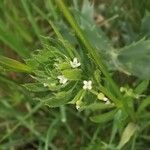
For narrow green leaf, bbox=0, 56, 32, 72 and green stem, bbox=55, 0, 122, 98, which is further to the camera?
narrow green leaf, bbox=0, 56, 32, 72

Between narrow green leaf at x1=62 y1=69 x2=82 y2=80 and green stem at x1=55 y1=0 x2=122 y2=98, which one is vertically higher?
green stem at x1=55 y1=0 x2=122 y2=98

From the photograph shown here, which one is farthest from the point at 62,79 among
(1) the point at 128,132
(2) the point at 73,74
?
(1) the point at 128,132

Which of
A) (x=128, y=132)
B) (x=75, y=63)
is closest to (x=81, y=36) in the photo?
(x=75, y=63)

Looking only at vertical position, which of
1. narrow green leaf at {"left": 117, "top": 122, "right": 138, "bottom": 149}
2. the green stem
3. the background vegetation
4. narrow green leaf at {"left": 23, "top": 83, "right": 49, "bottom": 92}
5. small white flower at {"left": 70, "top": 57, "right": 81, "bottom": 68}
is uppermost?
the background vegetation

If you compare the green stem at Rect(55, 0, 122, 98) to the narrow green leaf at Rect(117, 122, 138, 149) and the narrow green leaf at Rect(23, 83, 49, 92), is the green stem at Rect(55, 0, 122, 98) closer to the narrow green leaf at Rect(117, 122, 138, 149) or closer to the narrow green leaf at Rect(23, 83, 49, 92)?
the narrow green leaf at Rect(23, 83, 49, 92)

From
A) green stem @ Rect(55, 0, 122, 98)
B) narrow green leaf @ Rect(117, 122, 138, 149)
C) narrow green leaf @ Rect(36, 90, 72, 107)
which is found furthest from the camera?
narrow green leaf @ Rect(117, 122, 138, 149)

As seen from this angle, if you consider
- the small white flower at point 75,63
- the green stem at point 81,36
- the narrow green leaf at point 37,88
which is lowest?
the narrow green leaf at point 37,88

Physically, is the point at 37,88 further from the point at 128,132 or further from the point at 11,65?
the point at 128,132

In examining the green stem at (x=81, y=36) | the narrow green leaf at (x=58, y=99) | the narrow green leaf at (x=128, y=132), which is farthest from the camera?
the narrow green leaf at (x=128, y=132)

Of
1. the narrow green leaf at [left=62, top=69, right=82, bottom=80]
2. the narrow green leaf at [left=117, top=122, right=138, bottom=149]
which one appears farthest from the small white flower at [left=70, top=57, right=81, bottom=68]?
the narrow green leaf at [left=117, top=122, right=138, bottom=149]

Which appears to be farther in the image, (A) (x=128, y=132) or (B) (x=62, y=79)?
(A) (x=128, y=132)

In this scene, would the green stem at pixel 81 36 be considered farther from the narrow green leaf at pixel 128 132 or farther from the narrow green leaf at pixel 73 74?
the narrow green leaf at pixel 128 132

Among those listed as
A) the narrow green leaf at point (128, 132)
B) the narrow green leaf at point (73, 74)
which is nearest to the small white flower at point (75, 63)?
the narrow green leaf at point (73, 74)

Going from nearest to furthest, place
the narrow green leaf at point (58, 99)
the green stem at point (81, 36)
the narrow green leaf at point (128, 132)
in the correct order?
the green stem at point (81, 36) < the narrow green leaf at point (58, 99) < the narrow green leaf at point (128, 132)
